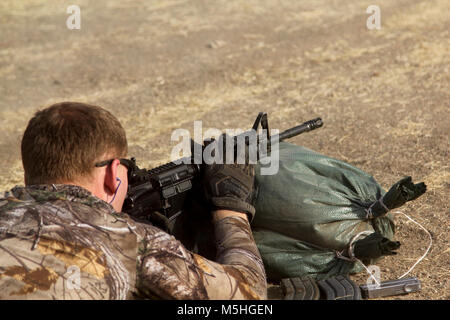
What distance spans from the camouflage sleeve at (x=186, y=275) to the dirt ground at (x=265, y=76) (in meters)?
1.22

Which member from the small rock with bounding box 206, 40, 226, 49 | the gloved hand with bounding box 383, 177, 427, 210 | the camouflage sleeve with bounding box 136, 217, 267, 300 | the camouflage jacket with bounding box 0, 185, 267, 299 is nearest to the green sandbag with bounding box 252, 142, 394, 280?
the gloved hand with bounding box 383, 177, 427, 210

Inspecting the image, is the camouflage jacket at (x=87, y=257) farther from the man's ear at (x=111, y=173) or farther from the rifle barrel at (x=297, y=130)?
the rifle barrel at (x=297, y=130)

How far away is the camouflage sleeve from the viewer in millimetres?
2473

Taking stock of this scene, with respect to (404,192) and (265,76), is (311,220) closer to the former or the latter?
(404,192)

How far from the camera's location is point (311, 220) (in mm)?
3688

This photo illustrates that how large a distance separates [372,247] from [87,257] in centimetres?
183

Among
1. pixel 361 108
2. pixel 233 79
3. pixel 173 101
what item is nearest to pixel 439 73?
pixel 361 108

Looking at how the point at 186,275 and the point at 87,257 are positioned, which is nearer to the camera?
the point at 87,257

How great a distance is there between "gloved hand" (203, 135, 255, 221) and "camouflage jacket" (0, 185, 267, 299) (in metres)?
0.66

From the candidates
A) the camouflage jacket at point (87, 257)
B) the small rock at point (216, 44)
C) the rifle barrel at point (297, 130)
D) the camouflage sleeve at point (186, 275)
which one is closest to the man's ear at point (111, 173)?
the camouflage jacket at point (87, 257)

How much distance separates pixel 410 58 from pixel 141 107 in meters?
3.13

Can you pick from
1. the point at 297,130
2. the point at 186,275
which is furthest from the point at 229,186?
the point at 186,275
